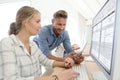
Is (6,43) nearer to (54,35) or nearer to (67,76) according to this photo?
(67,76)

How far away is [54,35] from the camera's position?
1744 millimetres

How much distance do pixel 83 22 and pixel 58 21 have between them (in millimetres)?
2103

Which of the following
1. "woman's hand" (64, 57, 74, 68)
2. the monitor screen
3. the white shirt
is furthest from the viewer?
"woman's hand" (64, 57, 74, 68)

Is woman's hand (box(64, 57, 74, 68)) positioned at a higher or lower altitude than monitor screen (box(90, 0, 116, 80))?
lower

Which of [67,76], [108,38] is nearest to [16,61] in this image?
[67,76]

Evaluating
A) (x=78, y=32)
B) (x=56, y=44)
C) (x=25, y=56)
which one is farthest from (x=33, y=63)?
(x=78, y=32)

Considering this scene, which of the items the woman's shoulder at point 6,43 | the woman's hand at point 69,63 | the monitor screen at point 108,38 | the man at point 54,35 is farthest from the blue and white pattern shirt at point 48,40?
the monitor screen at point 108,38

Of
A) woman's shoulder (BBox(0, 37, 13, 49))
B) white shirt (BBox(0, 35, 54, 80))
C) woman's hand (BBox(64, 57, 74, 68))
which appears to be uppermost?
woman's shoulder (BBox(0, 37, 13, 49))

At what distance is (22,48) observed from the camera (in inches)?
39.9

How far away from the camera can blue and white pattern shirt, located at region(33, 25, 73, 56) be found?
63.5 inches

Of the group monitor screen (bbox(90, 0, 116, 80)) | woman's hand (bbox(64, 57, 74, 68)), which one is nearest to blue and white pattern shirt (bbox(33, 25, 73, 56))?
woman's hand (bbox(64, 57, 74, 68))

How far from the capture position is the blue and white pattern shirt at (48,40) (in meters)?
1.61

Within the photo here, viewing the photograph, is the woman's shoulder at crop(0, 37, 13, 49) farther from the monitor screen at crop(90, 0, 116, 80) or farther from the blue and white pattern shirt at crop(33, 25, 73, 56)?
the blue and white pattern shirt at crop(33, 25, 73, 56)

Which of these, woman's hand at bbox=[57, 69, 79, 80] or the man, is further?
the man
